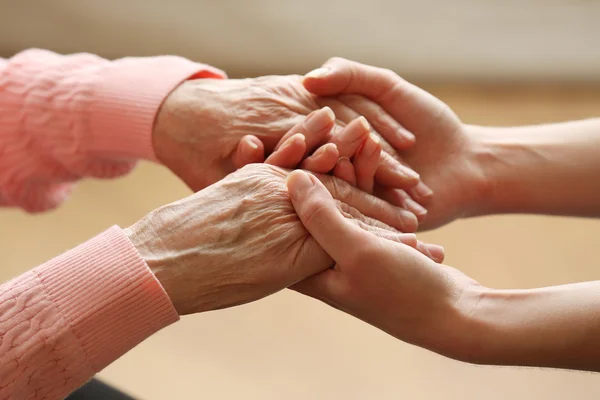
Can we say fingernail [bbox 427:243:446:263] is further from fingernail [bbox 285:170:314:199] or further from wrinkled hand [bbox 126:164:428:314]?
fingernail [bbox 285:170:314:199]

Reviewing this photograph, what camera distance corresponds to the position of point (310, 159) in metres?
1.13

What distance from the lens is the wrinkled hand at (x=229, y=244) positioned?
917 millimetres

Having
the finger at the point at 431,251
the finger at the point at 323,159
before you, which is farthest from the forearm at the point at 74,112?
the finger at the point at 431,251

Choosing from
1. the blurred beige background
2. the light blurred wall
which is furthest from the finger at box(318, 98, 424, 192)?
the light blurred wall

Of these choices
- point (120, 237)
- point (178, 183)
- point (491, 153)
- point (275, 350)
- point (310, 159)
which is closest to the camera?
point (120, 237)

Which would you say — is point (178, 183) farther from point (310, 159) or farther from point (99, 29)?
point (310, 159)

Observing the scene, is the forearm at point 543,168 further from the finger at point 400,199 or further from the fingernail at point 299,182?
the fingernail at point 299,182

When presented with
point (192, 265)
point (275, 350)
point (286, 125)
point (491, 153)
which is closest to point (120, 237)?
point (192, 265)

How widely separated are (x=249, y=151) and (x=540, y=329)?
53 centimetres

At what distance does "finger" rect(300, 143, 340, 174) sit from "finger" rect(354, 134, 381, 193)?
4 cm

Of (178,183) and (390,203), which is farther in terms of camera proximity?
(178,183)

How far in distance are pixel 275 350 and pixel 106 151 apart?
2.24 ft

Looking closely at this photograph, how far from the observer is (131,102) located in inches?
48.6

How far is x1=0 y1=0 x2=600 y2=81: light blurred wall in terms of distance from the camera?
85.2 inches
